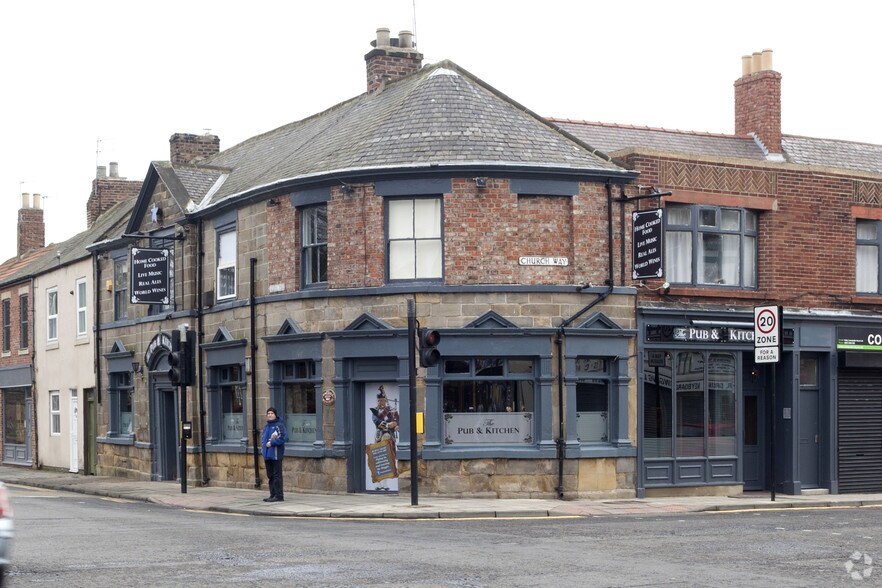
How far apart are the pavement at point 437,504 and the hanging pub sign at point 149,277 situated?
4.44 metres

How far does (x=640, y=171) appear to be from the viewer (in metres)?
23.4

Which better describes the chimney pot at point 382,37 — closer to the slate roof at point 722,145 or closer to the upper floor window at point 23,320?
the slate roof at point 722,145

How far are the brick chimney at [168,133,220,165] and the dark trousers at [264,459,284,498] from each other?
14.0 m

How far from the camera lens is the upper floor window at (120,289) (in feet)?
104

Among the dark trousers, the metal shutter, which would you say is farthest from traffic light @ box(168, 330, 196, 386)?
the metal shutter

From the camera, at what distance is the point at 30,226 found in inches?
1809

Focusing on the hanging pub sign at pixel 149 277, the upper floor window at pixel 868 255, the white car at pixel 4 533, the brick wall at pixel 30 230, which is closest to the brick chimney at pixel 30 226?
the brick wall at pixel 30 230

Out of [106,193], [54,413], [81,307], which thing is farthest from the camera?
[106,193]

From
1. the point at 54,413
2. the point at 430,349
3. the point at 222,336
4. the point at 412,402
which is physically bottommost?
the point at 54,413

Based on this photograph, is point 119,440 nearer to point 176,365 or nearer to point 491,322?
point 176,365

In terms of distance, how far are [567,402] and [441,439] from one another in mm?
2389

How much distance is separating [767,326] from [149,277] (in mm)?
14051

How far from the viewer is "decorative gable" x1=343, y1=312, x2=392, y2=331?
22641 millimetres

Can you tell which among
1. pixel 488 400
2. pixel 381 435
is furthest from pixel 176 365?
pixel 488 400
